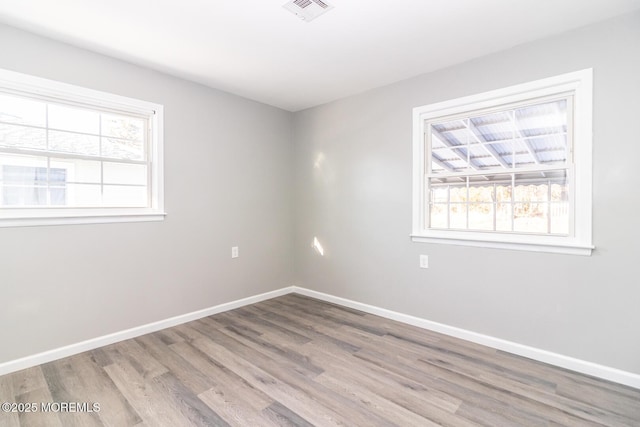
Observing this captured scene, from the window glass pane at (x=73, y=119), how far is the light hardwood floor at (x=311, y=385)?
1.85 m

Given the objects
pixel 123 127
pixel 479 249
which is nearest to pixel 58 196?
pixel 123 127

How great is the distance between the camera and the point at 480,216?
2805 mm

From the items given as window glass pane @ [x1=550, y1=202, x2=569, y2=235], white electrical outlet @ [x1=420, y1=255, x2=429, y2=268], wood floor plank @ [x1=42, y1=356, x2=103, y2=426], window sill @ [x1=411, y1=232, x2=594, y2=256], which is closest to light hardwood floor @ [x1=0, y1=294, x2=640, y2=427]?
wood floor plank @ [x1=42, y1=356, x2=103, y2=426]

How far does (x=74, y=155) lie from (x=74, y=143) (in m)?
0.10

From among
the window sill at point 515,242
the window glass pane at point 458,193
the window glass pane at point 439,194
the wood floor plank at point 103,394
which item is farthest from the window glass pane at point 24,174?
the window glass pane at point 458,193

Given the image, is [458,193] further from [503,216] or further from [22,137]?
[22,137]

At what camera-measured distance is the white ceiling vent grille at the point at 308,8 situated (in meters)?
1.98

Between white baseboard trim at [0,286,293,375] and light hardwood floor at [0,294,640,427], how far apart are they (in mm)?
64

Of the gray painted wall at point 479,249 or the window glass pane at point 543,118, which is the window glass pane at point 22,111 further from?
the window glass pane at point 543,118

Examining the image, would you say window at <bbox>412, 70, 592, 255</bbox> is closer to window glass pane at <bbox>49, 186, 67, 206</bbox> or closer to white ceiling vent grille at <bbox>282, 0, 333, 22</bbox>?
white ceiling vent grille at <bbox>282, 0, 333, 22</bbox>

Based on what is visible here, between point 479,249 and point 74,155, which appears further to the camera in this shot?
point 479,249

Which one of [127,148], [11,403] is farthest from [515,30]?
[11,403]

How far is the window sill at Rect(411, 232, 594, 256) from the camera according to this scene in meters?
2.29

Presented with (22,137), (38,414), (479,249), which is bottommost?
(38,414)
